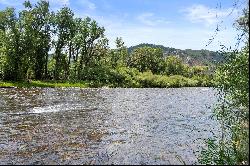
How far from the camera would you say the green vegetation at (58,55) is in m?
103

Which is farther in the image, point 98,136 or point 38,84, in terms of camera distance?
point 38,84

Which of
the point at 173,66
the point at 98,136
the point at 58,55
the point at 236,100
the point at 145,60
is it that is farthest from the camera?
the point at 173,66

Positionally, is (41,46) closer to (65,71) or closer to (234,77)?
(65,71)

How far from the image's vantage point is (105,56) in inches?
5773

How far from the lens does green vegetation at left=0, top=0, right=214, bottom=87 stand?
103m

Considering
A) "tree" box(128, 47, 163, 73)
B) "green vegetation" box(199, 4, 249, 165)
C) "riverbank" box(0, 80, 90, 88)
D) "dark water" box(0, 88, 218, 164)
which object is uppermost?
"tree" box(128, 47, 163, 73)

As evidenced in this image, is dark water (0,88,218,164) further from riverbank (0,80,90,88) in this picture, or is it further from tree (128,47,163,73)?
tree (128,47,163,73)

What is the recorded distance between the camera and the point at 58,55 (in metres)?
124

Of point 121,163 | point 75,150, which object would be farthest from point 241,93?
point 75,150

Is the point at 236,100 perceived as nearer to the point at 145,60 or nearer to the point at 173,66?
the point at 145,60

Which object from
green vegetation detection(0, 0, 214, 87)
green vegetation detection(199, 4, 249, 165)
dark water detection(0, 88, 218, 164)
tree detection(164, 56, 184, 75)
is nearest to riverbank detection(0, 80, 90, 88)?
green vegetation detection(0, 0, 214, 87)

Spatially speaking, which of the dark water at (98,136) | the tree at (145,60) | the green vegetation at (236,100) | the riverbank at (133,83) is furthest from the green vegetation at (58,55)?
the green vegetation at (236,100)

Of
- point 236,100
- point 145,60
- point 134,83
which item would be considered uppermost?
point 145,60

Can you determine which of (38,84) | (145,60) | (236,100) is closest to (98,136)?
(236,100)
